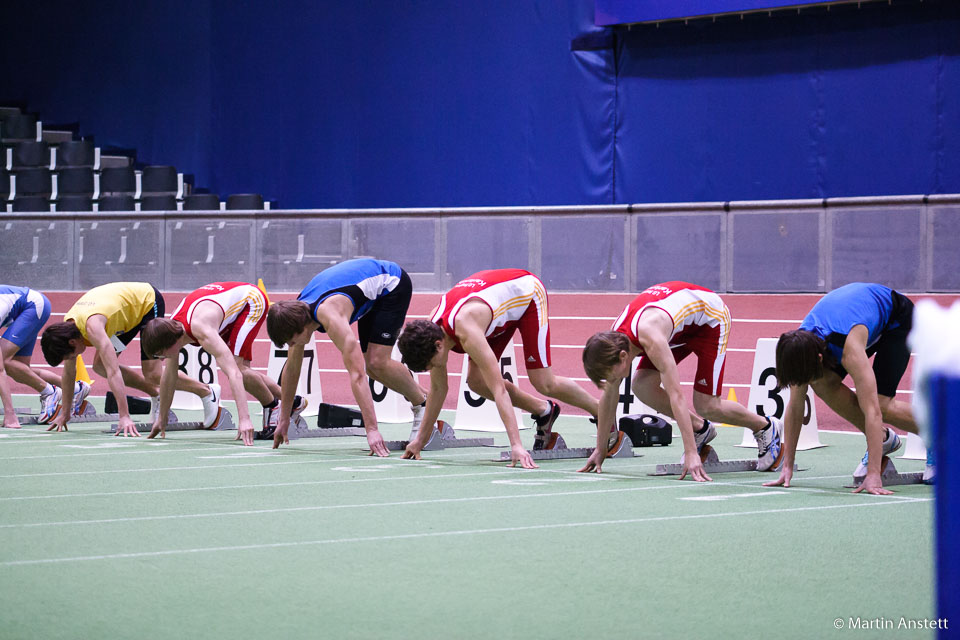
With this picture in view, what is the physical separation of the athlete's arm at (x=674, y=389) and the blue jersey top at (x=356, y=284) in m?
2.49

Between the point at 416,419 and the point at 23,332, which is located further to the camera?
the point at 23,332

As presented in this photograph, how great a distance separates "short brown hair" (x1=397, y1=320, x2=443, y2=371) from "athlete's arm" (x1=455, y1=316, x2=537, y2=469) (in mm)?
430

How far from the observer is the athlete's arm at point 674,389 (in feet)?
22.8

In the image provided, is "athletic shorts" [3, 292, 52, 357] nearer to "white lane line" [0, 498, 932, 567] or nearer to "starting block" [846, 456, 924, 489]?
"white lane line" [0, 498, 932, 567]

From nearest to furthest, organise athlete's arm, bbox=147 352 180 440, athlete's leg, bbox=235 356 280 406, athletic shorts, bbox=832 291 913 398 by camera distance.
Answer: athletic shorts, bbox=832 291 913 398 < athlete's arm, bbox=147 352 180 440 < athlete's leg, bbox=235 356 280 406

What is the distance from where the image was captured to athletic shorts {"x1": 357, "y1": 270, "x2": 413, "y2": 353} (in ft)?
30.6

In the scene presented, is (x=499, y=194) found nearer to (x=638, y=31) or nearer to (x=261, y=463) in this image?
(x=638, y=31)

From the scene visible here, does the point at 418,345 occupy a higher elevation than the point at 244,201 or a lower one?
lower

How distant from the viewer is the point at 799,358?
246 inches

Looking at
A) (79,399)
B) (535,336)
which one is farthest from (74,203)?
(535,336)

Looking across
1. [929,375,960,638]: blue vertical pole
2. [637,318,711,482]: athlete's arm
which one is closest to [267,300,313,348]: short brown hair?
[637,318,711,482]: athlete's arm

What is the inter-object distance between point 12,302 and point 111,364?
214 centimetres

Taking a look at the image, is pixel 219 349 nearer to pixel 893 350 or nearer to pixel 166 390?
pixel 166 390

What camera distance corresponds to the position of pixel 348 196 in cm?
2145
